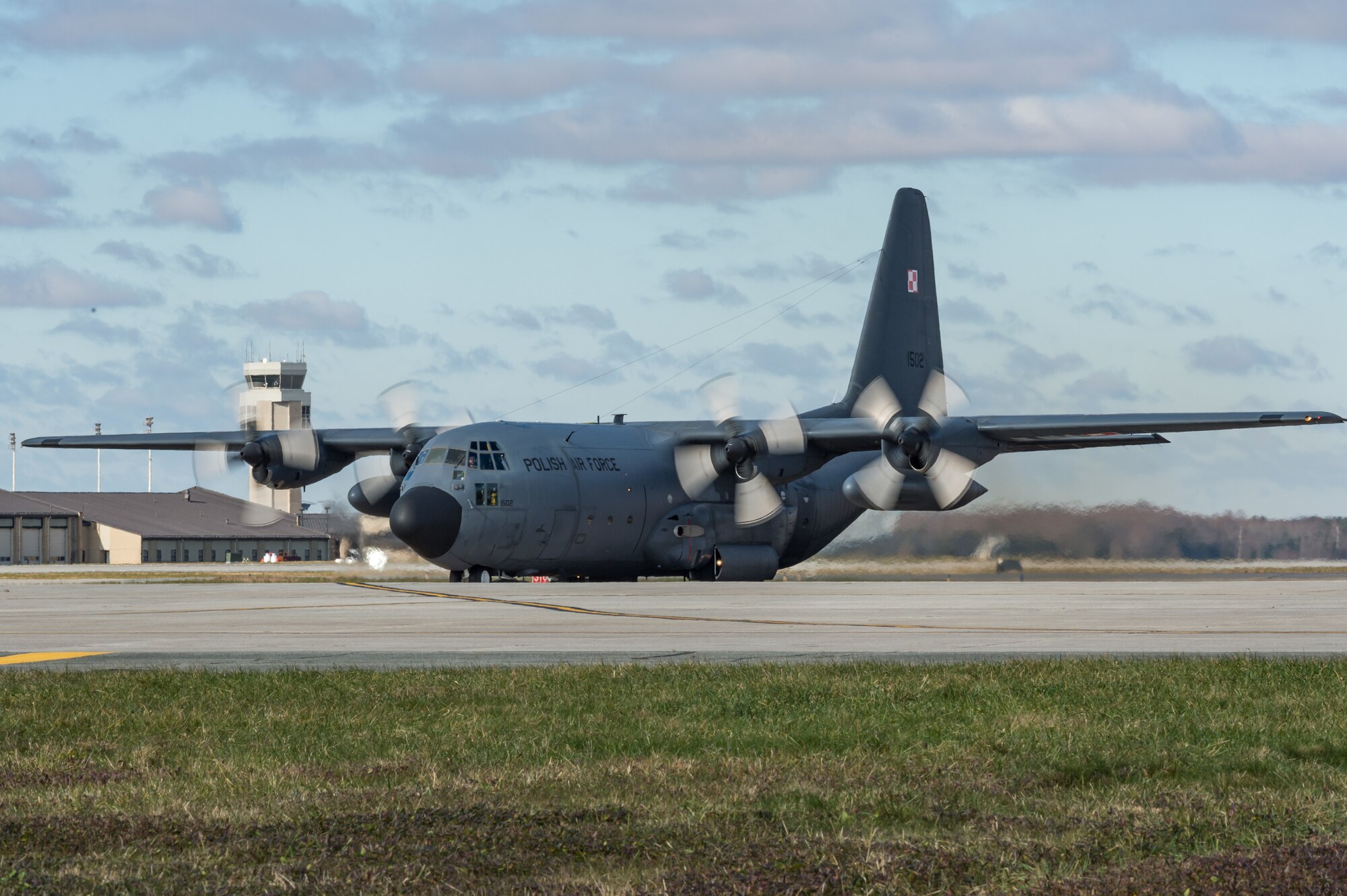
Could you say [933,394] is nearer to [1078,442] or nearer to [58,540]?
[1078,442]

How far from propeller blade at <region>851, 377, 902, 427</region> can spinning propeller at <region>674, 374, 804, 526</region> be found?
2304 mm

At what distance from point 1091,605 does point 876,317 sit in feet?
73.6

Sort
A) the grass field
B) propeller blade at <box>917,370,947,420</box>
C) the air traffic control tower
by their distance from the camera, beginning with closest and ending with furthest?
the grass field → propeller blade at <box>917,370,947,420</box> → the air traffic control tower

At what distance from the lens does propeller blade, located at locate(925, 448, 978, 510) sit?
38.3 m

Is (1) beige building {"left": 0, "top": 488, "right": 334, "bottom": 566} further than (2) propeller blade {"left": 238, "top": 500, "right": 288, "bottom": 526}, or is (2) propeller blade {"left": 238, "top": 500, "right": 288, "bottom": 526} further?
(1) beige building {"left": 0, "top": 488, "right": 334, "bottom": 566}

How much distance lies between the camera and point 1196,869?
626 centimetres

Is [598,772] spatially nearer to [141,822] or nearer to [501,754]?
[501,754]

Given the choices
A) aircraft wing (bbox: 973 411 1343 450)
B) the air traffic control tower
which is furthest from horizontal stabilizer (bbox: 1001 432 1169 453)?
the air traffic control tower

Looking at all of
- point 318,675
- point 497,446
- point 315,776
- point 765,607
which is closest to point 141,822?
point 315,776

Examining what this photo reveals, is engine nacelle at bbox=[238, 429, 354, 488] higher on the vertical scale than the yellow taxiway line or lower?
higher

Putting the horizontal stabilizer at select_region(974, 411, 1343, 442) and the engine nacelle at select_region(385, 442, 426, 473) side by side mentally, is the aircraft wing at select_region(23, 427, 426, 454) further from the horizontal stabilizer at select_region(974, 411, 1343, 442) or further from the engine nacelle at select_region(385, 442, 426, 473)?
the horizontal stabilizer at select_region(974, 411, 1343, 442)

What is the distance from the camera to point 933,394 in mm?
48812

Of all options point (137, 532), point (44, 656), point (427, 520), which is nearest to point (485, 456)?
point (427, 520)

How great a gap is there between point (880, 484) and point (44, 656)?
2613cm
